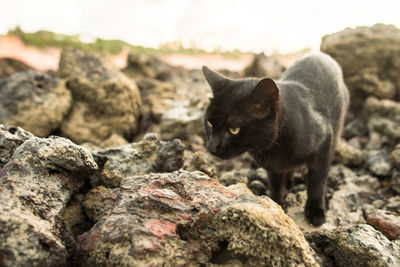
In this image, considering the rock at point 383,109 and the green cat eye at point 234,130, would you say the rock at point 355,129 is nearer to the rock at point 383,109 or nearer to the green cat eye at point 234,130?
the rock at point 383,109

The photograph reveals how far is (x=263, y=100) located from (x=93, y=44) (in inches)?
361

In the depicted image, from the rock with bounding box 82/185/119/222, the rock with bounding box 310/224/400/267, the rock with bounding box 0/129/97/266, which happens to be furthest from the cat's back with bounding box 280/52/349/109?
the rock with bounding box 0/129/97/266

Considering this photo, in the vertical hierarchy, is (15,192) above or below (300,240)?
above

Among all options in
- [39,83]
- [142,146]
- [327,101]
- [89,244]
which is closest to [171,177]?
[89,244]

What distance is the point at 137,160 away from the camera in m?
2.58

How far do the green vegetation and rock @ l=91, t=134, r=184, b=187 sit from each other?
7.14 m

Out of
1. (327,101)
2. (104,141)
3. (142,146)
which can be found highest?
(327,101)

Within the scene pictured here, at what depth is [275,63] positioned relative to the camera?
775 centimetres

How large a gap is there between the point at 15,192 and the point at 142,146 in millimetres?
1284

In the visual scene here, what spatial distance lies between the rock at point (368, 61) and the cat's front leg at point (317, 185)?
3589 mm

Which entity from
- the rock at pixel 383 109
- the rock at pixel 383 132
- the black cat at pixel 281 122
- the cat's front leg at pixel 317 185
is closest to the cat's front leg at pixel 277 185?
the black cat at pixel 281 122

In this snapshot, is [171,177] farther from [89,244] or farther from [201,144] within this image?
[201,144]

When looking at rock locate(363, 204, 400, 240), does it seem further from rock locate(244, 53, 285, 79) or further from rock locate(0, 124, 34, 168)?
rock locate(244, 53, 285, 79)

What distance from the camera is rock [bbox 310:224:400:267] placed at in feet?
5.49
